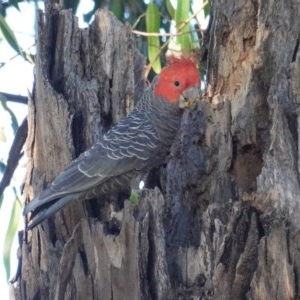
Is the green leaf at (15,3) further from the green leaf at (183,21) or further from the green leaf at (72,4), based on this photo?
the green leaf at (183,21)

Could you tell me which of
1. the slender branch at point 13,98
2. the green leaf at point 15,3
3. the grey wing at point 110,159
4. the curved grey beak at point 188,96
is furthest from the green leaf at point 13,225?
the curved grey beak at point 188,96

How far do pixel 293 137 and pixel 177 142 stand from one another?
478 mm

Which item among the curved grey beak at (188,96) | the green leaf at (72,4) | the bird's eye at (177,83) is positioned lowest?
the curved grey beak at (188,96)

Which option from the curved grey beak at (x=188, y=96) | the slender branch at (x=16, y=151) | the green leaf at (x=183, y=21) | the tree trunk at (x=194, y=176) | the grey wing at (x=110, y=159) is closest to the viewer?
the tree trunk at (x=194, y=176)

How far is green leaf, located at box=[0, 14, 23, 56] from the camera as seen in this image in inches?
137

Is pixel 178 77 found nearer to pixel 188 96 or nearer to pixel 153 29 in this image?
pixel 188 96

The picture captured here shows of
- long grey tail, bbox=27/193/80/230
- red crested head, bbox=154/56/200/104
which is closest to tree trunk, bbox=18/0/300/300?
long grey tail, bbox=27/193/80/230

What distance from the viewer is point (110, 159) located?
10.8ft

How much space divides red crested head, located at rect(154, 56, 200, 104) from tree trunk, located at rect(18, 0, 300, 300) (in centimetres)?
23

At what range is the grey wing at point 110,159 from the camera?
2.95 m

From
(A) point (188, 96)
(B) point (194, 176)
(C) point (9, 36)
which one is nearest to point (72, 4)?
(C) point (9, 36)

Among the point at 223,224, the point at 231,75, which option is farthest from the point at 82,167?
the point at 223,224

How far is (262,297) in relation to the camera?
221 cm

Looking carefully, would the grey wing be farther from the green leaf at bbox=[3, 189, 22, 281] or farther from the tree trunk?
the green leaf at bbox=[3, 189, 22, 281]
